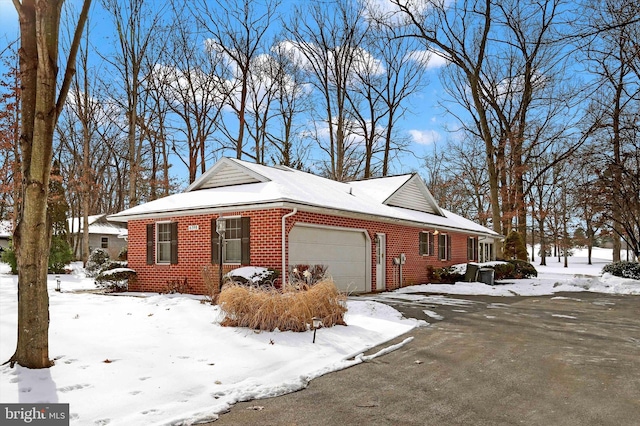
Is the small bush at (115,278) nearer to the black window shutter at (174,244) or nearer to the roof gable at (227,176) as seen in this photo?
the black window shutter at (174,244)

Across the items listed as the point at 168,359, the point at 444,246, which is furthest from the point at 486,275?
the point at 168,359

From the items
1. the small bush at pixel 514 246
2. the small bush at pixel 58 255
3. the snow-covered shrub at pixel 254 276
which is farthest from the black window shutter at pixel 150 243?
the small bush at pixel 514 246

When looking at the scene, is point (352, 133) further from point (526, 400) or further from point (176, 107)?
point (526, 400)

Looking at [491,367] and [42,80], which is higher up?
[42,80]

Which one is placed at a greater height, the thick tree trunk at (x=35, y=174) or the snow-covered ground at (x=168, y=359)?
the thick tree trunk at (x=35, y=174)

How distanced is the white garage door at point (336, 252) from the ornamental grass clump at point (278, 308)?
4.75 m

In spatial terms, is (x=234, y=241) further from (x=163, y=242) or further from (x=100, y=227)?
(x=100, y=227)

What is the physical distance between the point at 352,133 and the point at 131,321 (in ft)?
89.5

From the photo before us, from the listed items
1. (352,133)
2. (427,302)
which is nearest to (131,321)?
(427,302)

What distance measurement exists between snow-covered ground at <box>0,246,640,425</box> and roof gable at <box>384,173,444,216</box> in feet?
33.9

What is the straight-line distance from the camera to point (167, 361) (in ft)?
20.2

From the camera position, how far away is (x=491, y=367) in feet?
21.0

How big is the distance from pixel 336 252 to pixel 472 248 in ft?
43.7

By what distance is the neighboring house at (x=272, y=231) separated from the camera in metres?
13.4
